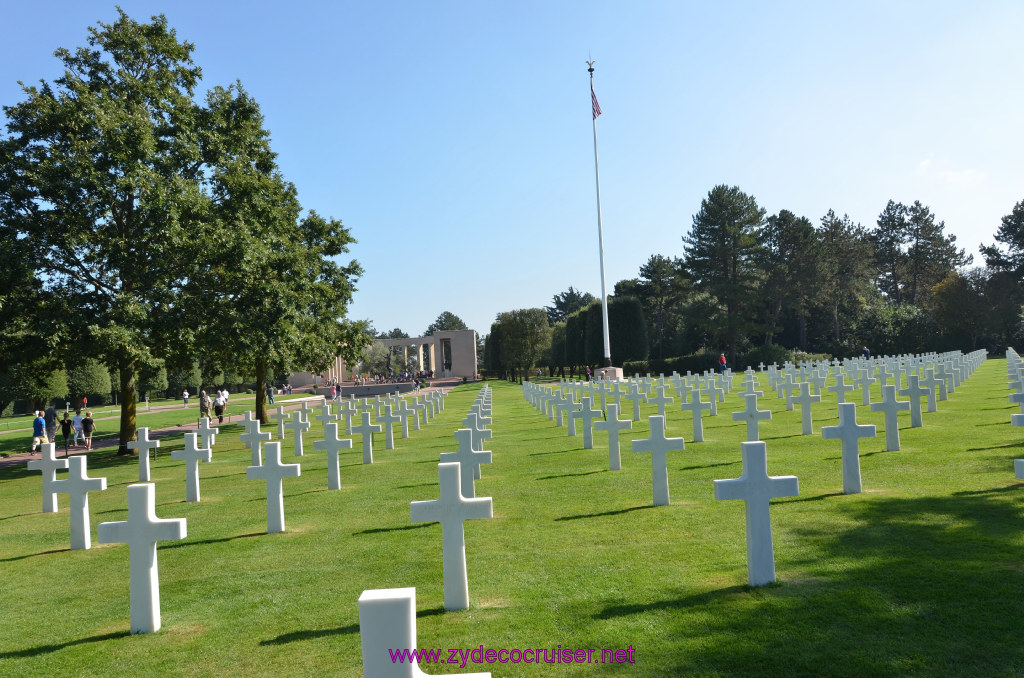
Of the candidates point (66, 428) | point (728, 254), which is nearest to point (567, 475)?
point (66, 428)

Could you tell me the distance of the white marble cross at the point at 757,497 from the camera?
4.80m

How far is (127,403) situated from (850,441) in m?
17.4

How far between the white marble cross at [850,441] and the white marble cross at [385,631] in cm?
595

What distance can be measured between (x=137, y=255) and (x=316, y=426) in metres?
9.92

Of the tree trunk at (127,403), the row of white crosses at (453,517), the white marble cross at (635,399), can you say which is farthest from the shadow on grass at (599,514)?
the tree trunk at (127,403)

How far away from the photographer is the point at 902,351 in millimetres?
59812

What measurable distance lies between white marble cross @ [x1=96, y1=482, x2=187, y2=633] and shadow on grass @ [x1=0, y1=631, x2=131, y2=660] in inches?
5.7

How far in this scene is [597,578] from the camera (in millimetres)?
5250

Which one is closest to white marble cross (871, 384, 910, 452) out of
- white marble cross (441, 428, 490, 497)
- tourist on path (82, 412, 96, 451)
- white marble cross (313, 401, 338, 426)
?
white marble cross (441, 428, 490, 497)

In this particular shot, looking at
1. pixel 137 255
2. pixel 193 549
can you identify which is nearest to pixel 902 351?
pixel 137 255

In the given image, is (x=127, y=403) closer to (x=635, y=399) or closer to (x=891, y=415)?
(x=635, y=399)

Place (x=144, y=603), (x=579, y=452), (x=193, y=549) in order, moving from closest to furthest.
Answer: (x=144, y=603) → (x=193, y=549) → (x=579, y=452)

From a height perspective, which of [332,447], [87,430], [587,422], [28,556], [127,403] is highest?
[127,403]

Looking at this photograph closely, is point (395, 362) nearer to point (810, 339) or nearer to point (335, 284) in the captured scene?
point (810, 339)
